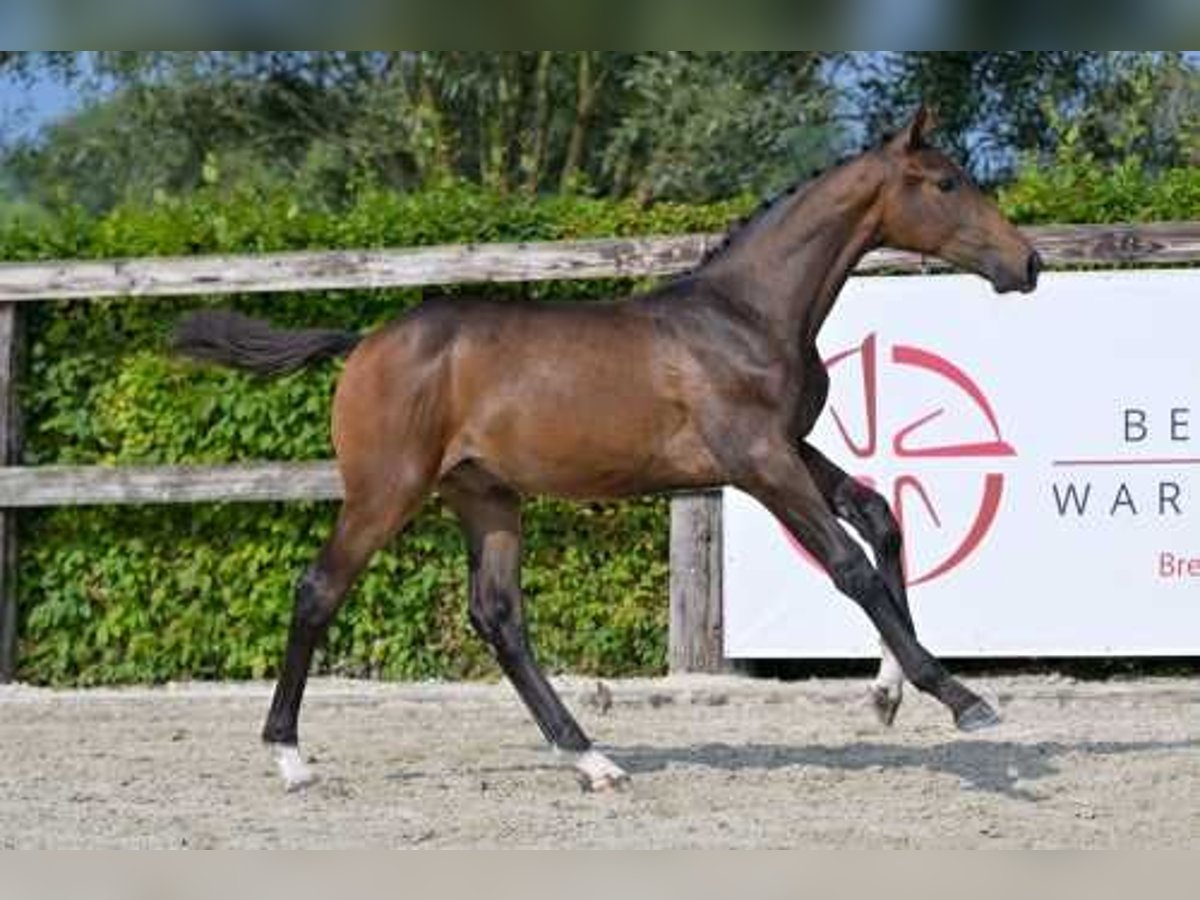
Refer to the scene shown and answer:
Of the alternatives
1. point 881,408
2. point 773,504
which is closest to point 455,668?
point 881,408

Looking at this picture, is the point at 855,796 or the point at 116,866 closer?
the point at 116,866

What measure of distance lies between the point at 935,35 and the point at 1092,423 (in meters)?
6.38

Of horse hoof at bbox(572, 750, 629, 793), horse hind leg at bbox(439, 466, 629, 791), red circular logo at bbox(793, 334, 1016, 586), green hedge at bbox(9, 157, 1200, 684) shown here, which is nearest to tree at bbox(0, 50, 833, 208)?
green hedge at bbox(9, 157, 1200, 684)

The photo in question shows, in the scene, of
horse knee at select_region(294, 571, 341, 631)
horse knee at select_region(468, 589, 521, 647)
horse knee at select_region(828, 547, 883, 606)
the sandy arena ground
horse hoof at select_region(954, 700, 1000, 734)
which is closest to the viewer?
the sandy arena ground

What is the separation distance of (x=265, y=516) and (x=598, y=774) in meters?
3.63

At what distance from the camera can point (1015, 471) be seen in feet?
28.9

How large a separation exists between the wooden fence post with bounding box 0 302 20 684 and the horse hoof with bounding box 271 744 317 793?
3563 millimetres

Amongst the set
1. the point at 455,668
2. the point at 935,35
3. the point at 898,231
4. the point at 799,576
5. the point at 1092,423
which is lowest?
the point at 455,668

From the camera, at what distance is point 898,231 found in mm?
6363

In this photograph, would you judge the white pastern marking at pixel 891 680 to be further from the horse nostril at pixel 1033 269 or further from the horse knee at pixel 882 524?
the horse nostril at pixel 1033 269

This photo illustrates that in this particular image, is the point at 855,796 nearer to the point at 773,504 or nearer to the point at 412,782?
the point at 773,504

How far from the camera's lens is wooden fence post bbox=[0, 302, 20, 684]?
9414 mm

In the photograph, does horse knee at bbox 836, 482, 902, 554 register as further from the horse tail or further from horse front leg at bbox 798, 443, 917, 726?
the horse tail

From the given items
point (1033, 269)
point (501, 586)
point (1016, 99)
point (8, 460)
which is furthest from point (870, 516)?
point (1016, 99)
